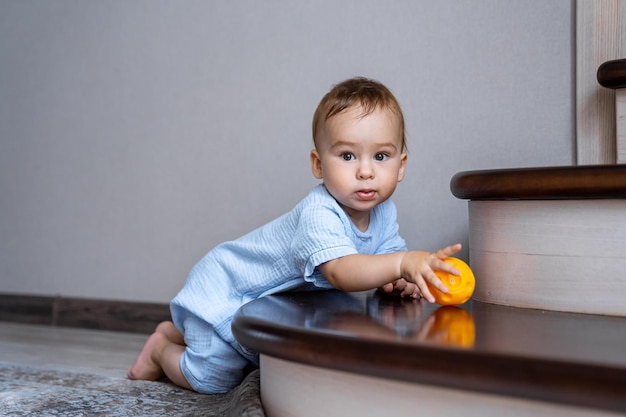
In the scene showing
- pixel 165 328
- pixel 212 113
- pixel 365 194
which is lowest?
pixel 165 328

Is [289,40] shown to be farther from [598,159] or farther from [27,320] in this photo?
[27,320]

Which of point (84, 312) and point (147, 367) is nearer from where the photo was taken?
point (147, 367)

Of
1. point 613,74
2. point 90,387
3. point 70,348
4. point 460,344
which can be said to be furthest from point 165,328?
point 613,74

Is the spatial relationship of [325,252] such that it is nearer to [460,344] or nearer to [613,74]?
[460,344]

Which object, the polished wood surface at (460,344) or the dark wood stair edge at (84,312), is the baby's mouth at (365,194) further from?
the dark wood stair edge at (84,312)

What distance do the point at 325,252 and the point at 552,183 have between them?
0.42 meters

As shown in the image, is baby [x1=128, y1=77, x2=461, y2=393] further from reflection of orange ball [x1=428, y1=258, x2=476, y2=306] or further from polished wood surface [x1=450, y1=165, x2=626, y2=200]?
polished wood surface [x1=450, y1=165, x2=626, y2=200]

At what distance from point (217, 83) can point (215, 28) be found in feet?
0.61

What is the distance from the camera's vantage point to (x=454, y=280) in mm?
1140

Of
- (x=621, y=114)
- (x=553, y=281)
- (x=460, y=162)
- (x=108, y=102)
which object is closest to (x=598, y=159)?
(x=621, y=114)

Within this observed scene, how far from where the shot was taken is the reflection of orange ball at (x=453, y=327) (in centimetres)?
85

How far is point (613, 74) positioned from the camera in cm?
147

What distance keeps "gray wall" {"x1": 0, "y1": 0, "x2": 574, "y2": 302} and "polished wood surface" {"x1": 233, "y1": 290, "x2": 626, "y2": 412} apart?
2.54 ft

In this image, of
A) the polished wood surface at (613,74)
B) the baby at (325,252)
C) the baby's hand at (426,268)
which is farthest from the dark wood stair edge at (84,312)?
the polished wood surface at (613,74)
